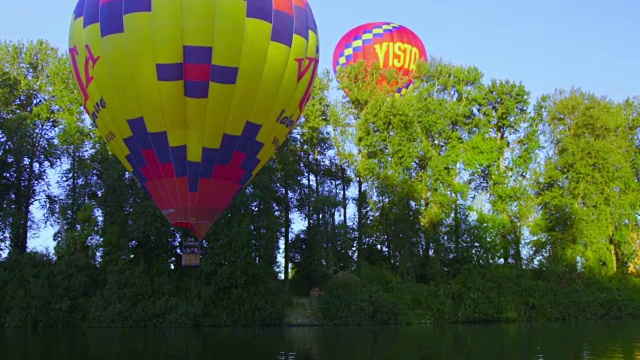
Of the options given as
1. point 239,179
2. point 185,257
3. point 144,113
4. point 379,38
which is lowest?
point 185,257

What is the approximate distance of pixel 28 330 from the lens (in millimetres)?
29953

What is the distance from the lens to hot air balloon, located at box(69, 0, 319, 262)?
665 inches

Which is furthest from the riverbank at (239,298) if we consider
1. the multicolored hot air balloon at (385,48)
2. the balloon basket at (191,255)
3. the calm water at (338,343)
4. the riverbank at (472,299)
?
the multicolored hot air balloon at (385,48)

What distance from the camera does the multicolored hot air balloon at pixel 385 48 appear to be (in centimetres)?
4281

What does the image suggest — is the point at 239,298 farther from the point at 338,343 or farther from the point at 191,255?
the point at 191,255

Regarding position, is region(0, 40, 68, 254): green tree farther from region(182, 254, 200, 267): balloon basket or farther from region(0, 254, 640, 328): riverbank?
region(182, 254, 200, 267): balloon basket

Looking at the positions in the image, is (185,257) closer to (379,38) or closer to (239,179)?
(239,179)

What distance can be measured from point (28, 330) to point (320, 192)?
16.3 m

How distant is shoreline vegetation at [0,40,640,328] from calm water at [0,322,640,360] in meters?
2.93

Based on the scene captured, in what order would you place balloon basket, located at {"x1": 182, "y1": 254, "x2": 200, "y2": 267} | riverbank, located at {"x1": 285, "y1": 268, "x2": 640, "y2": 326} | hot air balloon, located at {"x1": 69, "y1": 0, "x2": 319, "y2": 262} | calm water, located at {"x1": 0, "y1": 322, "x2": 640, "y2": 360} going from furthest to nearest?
1. riverbank, located at {"x1": 285, "y1": 268, "x2": 640, "y2": 326}
2. calm water, located at {"x1": 0, "y1": 322, "x2": 640, "y2": 360}
3. balloon basket, located at {"x1": 182, "y1": 254, "x2": 200, "y2": 267}
4. hot air balloon, located at {"x1": 69, "y1": 0, "x2": 319, "y2": 262}

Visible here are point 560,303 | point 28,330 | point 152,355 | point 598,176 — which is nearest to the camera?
point 152,355

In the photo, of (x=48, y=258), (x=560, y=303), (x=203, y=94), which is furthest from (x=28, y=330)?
(x=560, y=303)

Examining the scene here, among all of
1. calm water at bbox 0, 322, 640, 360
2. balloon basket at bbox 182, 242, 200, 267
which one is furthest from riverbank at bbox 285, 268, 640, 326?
balloon basket at bbox 182, 242, 200, 267

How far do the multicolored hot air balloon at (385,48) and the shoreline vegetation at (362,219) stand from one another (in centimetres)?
265
